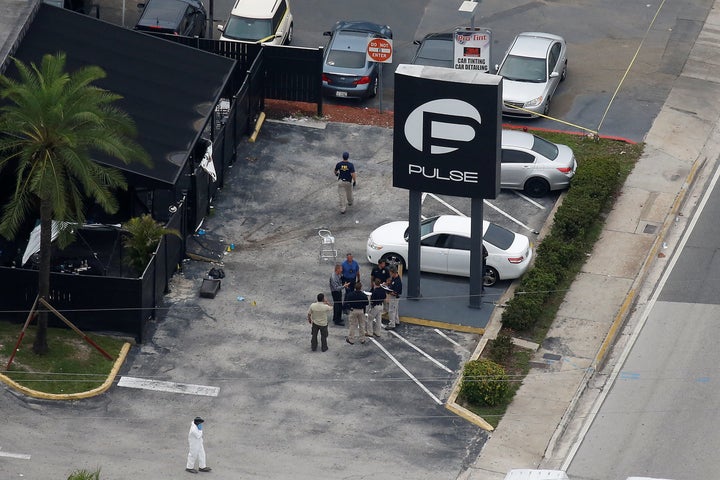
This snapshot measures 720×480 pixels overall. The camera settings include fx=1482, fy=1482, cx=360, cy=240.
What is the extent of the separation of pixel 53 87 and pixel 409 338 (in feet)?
31.4

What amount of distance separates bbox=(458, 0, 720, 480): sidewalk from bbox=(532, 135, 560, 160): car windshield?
2129mm

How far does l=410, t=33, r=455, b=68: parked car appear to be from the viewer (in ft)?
149

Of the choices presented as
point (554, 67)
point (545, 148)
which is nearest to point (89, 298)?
point (545, 148)

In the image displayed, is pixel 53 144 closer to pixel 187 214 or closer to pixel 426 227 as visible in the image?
pixel 187 214

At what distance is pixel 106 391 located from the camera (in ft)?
102

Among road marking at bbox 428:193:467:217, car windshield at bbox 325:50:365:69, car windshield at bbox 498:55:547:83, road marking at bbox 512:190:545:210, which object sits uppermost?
car windshield at bbox 498:55:547:83

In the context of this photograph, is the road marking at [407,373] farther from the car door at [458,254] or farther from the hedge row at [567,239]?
the car door at [458,254]

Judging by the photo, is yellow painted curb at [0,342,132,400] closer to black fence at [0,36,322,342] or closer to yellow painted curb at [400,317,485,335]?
black fence at [0,36,322,342]

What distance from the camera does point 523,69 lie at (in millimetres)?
44344

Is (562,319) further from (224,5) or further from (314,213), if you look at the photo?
(224,5)

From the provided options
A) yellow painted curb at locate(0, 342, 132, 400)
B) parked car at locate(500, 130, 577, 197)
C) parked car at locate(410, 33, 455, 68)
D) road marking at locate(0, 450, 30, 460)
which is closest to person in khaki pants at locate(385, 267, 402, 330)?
yellow painted curb at locate(0, 342, 132, 400)

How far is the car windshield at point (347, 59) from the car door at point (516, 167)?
23.8 feet

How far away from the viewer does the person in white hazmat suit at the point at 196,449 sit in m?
27.8

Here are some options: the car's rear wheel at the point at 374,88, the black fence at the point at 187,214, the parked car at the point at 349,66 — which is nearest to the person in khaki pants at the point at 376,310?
the black fence at the point at 187,214
